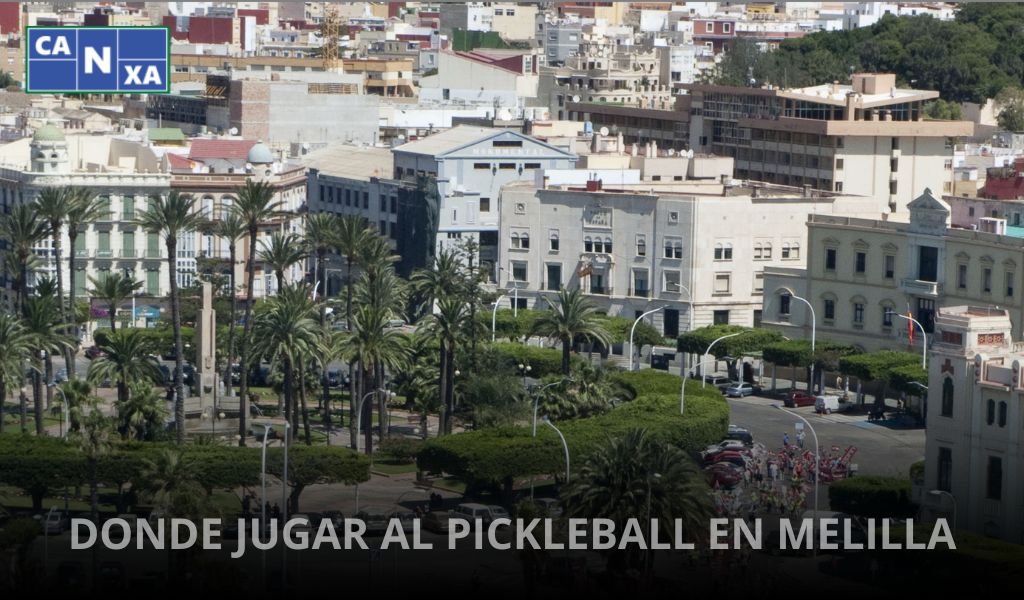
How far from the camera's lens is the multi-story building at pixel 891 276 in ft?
431

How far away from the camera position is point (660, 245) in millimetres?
152750

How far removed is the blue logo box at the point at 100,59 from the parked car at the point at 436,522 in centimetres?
1987

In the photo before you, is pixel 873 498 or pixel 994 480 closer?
pixel 994 480

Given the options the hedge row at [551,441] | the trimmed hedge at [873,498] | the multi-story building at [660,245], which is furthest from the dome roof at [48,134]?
the trimmed hedge at [873,498]

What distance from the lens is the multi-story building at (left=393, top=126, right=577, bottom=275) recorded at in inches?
6580

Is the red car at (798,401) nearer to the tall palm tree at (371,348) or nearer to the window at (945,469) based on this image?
the tall palm tree at (371,348)

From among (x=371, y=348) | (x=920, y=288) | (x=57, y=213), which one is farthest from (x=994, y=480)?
(x=57, y=213)

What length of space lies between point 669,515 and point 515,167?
8600cm

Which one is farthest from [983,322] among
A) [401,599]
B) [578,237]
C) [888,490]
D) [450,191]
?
[450,191]

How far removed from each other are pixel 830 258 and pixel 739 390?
1139 centimetres

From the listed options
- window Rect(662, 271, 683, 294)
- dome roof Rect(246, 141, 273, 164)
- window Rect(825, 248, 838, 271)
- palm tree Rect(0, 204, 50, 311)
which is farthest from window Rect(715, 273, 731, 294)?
palm tree Rect(0, 204, 50, 311)

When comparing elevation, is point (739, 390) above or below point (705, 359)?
below

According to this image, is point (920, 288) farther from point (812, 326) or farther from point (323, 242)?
point (323, 242)

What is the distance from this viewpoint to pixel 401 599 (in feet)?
281
